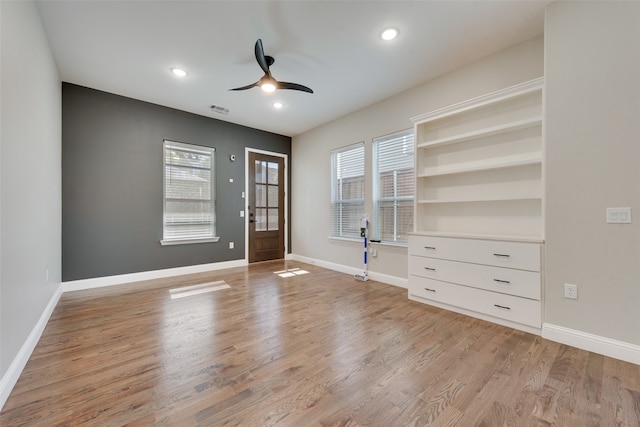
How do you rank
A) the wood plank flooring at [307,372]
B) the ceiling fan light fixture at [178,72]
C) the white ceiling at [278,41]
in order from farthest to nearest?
the ceiling fan light fixture at [178,72]
the white ceiling at [278,41]
the wood plank flooring at [307,372]

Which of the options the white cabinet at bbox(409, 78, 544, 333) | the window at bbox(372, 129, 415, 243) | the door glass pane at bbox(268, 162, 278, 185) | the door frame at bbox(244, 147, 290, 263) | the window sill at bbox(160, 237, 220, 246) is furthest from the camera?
the door glass pane at bbox(268, 162, 278, 185)

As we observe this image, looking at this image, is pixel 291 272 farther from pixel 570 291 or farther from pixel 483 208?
pixel 570 291

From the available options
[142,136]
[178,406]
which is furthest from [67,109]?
[178,406]

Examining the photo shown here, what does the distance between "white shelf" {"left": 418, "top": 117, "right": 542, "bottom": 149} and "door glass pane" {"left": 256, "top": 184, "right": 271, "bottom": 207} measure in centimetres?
350

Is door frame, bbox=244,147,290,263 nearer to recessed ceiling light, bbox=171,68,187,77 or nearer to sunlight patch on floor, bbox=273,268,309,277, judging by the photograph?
sunlight patch on floor, bbox=273,268,309,277

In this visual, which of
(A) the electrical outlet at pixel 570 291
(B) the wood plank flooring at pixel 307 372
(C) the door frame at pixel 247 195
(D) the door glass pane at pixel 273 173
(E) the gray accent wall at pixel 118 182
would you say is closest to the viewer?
(B) the wood plank flooring at pixel 307 372

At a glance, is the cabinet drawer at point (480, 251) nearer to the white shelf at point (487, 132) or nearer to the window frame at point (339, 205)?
the white shelf at point (487, 132)

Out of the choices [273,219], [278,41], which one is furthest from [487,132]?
[273,219]

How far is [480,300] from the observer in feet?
9.05

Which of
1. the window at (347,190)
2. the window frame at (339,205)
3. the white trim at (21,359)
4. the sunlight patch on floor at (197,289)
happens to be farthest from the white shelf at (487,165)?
the white trim at (21,359)

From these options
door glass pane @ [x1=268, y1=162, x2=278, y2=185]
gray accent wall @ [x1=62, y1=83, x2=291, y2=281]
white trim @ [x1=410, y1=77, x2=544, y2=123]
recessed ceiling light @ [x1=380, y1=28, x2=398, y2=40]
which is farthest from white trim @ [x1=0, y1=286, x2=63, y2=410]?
white trim @ [x1=410, y1=77, x2=544, y2=123]

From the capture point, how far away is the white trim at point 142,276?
12.5 feet

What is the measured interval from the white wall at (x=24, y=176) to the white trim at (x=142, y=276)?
2.73 feet

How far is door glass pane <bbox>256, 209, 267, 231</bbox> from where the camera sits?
577cm
